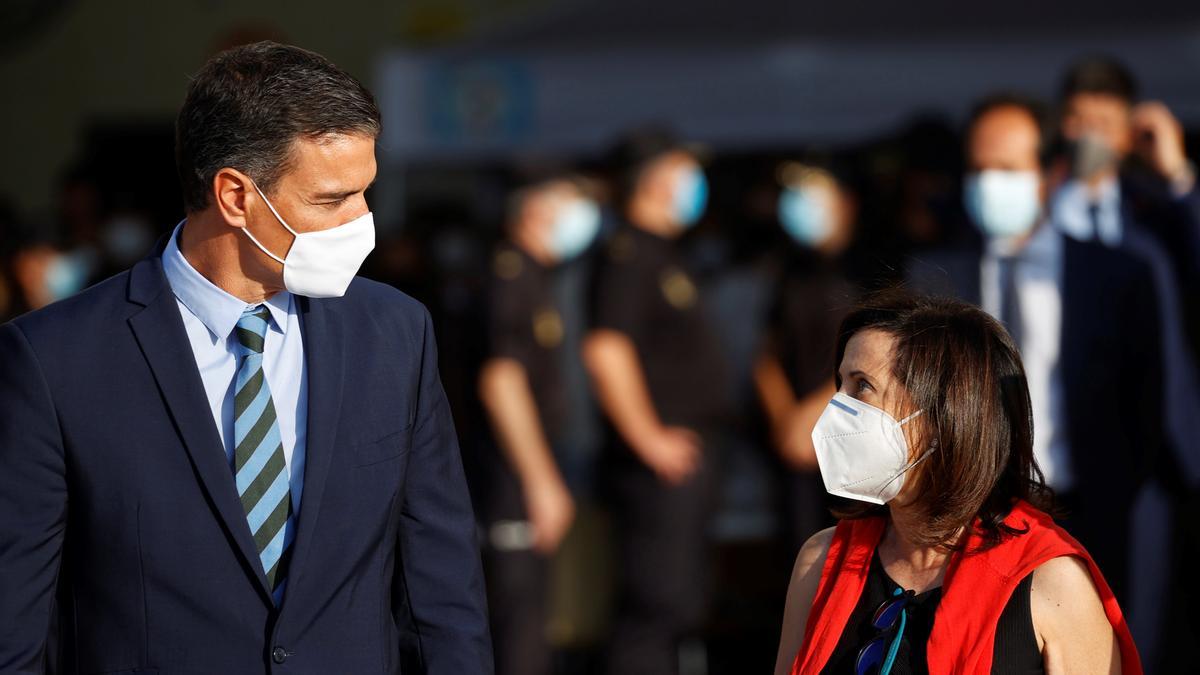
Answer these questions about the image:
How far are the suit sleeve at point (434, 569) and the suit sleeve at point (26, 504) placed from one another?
560mm

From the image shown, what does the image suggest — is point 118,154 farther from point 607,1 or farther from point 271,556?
point 271,556

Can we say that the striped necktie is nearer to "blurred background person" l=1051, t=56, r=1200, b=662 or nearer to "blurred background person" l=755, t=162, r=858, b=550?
"blurred background person" l=1051, t=56, r=1200, b=662

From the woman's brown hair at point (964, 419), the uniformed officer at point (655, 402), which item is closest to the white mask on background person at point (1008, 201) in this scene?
the uniformed officer at point (655, 402)

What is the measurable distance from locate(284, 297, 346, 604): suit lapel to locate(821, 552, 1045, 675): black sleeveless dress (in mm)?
847

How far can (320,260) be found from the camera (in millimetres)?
2354

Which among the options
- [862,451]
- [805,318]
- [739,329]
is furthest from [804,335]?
[862,451]

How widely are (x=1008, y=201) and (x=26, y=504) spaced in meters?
3.24

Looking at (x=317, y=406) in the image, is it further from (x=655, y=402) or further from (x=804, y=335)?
(x=804, y=335)

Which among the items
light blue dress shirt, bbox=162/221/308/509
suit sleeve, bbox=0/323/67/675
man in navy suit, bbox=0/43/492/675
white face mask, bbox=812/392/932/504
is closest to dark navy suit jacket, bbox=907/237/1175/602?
white face mask, bbox=812/392/932/504

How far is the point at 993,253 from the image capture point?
4.62 meters

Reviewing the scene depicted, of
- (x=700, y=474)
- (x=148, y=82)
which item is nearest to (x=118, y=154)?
(x=148, y=82)

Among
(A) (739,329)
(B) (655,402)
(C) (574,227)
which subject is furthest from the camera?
(A) (739,329)

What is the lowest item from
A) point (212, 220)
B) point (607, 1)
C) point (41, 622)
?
point (41, 622)

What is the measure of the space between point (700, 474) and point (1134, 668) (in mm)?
3652
